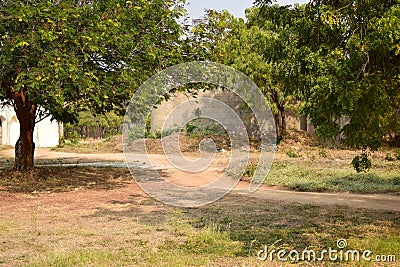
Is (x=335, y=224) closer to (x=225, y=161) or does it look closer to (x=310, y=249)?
(x=310, y=249)

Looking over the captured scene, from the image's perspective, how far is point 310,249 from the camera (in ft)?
22.1

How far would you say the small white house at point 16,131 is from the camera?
3522cm

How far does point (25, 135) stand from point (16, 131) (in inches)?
853

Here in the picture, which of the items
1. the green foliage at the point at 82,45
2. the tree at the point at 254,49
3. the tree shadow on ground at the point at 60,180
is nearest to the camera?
the tree at the point at 254,49

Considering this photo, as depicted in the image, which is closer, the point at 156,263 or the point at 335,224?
the point at 156,263

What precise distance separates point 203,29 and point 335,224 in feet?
25.5

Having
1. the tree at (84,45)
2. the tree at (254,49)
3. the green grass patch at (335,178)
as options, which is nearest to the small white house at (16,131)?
the tree at (254,49)

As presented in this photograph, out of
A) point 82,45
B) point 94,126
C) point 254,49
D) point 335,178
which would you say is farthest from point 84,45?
point 94,126

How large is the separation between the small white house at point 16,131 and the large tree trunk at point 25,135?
1991cm

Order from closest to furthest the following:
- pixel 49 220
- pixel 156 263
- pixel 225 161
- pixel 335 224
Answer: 1. pixel 156 263
2. pixel 335 224
3. pixel 49 220
4. pixel 225 161

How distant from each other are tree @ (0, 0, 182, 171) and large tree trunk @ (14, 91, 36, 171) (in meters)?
1.99

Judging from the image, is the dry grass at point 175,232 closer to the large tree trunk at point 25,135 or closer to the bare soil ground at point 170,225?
the bare soil ground at point 170,225

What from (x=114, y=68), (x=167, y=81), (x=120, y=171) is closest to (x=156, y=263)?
(x=114, y=68)

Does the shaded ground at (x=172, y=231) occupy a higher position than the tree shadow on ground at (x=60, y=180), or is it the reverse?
the tree shadow on ground at (x=60, y=180)
